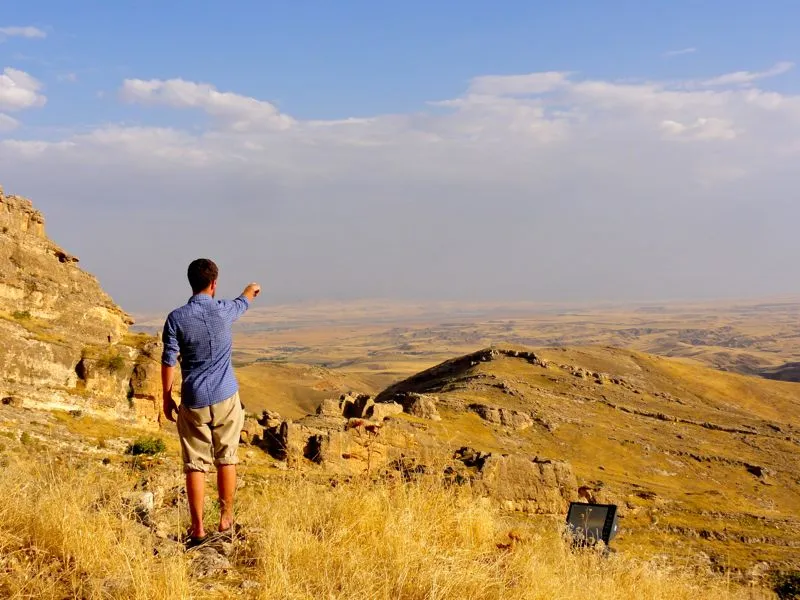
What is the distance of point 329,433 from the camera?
30.8 m

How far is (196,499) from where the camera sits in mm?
6535

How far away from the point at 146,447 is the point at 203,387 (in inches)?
598

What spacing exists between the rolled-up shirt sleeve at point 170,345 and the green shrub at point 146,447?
14.5 metres

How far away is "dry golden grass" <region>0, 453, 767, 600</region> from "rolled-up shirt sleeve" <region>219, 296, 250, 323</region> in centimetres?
199

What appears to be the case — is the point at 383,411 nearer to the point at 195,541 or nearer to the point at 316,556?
the point at 195,541

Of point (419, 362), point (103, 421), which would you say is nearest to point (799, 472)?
point (103, 421)

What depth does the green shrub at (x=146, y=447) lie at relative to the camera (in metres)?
20.1

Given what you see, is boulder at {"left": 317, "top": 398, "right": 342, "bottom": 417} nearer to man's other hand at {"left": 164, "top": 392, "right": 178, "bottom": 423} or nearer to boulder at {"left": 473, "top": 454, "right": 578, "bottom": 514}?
boulder at {"left": 473, "top": 454, "right": 578, "bottom": 514}

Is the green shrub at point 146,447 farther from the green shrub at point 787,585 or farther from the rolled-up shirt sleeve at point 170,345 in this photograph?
the green shrub at point 787,585

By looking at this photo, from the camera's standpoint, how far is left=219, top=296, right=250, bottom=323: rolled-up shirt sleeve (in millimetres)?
6977

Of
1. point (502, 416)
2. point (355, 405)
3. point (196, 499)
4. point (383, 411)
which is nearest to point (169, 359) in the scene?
point (196, 499)

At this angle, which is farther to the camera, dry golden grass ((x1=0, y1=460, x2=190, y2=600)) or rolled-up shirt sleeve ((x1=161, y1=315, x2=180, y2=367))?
rolled-up shirt sleeve ((x1=161, y1=315, x2=180, y2=367))

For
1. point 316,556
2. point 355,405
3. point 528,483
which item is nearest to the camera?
point 316,556

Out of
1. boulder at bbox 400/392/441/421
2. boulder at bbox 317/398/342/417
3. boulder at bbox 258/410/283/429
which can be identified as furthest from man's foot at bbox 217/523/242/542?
boulder at bbox 400/392/441/421
